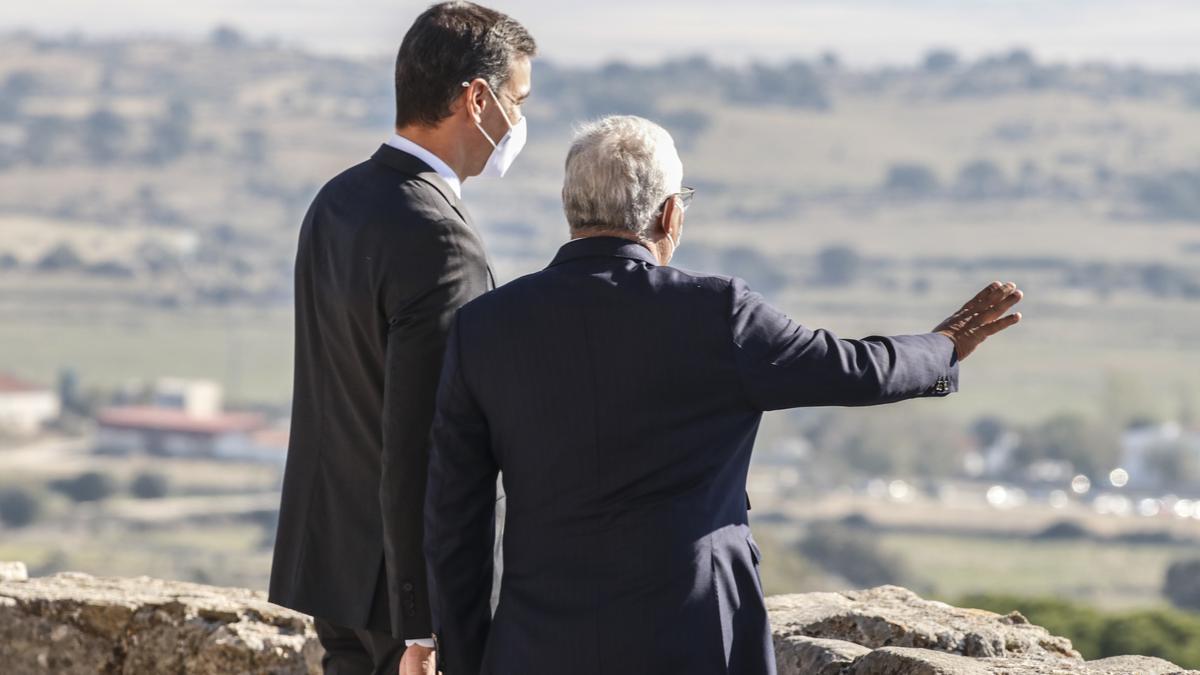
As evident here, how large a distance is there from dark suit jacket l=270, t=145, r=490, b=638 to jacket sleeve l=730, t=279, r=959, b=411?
0.52 meters

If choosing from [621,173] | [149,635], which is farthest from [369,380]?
[149,635]

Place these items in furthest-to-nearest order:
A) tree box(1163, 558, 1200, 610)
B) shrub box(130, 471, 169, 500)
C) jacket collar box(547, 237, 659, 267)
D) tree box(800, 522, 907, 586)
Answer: shrub box(130, 471, 169, 500)
tree box(800, 522, 907, 586)
tree box(1163, 558, 1200, 610)
jacket collar box(547, 237, 659, 267)

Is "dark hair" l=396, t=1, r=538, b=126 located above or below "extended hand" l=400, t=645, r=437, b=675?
above

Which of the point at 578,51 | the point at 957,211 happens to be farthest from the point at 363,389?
the point at 578,51

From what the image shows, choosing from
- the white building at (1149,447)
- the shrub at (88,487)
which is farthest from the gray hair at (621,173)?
the white building at (1149,447)

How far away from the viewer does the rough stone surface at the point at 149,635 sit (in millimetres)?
3904

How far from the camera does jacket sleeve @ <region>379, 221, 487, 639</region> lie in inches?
108

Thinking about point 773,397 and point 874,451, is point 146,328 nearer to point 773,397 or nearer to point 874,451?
point 874,451

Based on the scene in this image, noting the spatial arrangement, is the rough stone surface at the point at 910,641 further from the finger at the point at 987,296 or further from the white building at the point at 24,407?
the white building at the point at 24,407

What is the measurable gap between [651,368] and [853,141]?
443 ft

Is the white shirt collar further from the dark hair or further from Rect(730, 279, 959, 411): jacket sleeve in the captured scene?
Rect(730, 279, 959, 411): jacket sleeve

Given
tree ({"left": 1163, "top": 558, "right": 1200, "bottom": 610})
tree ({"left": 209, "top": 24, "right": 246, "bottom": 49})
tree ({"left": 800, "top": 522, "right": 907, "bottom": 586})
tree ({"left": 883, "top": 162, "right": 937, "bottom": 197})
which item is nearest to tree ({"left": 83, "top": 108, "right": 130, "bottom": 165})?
tree ({"left": 209, "top": 24, "right": 246, "bottom": 49})

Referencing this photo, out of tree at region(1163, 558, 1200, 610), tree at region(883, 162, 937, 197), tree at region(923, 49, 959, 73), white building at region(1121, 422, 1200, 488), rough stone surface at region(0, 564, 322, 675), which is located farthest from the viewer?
tree at region(923, 49, 959, 73)

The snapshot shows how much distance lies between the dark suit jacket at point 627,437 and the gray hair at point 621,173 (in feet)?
0.15
